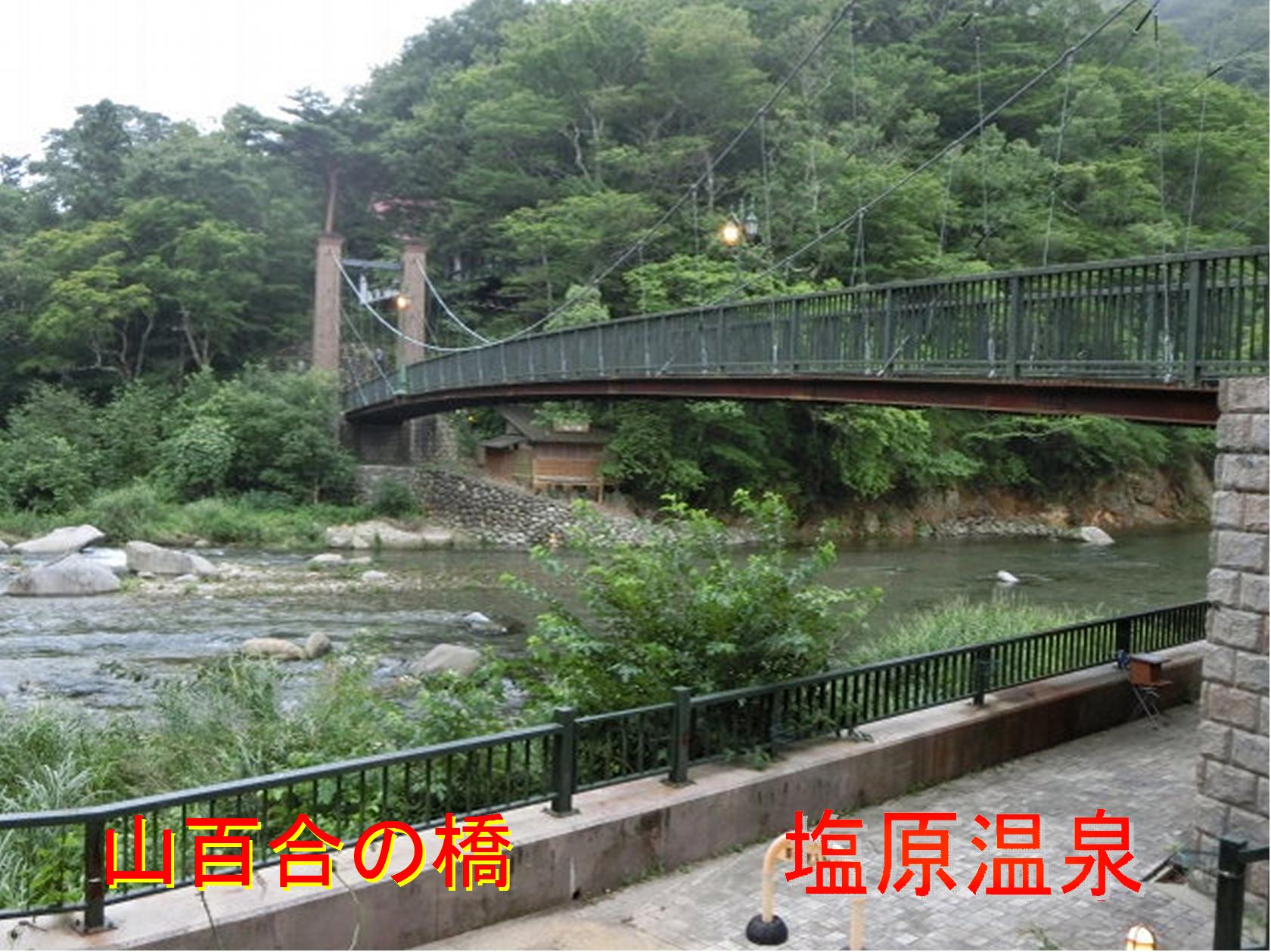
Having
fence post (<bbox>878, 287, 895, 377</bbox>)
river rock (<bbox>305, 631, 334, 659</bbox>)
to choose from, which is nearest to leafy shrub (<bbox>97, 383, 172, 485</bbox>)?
river rock (<bbox>305, 631, 334, 659</bbox>)

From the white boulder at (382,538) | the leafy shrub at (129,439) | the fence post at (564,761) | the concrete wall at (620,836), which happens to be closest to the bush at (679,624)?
the concrete wall at (620,836)

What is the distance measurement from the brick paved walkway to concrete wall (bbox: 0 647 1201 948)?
116 mm

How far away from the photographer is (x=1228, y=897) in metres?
3.79

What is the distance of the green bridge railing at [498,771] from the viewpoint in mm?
4168

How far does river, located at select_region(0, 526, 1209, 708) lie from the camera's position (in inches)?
522

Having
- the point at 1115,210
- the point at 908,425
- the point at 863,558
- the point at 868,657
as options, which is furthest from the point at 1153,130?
the point at 868,657

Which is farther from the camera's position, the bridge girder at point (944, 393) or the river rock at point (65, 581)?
the river rock at point (65, 581)

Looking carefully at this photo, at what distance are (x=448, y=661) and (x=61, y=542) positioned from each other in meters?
15.1

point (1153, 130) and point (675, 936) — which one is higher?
point (1153, 130)

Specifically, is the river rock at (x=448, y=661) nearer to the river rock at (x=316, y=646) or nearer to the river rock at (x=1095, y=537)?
the river rock at (x=316, y=646)

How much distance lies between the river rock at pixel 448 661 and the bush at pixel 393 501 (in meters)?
17.3

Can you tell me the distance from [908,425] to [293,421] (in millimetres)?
17099

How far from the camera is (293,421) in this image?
3041 centimetres

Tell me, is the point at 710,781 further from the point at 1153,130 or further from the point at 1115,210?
the point at 1153,130
